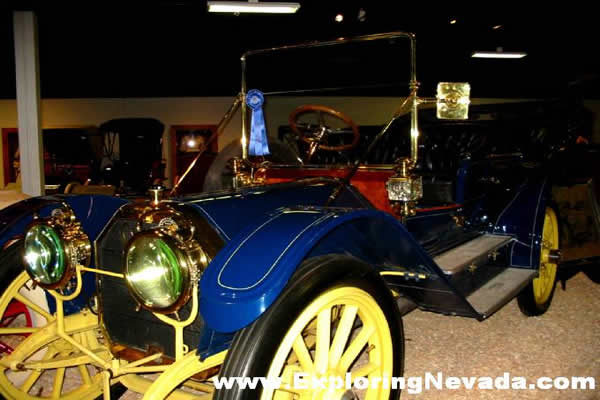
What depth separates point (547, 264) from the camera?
137 inches

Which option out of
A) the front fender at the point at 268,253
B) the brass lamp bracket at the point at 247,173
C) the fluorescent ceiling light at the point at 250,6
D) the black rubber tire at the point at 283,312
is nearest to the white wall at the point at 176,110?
the fluorescent ceiling light at the point at 250,6

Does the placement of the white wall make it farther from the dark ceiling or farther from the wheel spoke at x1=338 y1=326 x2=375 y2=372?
the wheel spoke at x1=338 y1=326 x2=375 y2=372

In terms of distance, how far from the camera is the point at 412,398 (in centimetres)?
228

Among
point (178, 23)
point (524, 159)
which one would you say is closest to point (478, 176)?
point (524, 159)

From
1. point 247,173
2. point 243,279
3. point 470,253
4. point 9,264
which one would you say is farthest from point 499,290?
point 9,264

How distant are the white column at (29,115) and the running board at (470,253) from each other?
357cm

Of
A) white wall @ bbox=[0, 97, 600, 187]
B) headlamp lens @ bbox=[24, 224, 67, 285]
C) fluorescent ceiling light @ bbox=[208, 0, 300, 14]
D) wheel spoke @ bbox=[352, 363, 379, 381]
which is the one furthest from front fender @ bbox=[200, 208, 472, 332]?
white wall @ bbox=[0, 97, 600, 187]

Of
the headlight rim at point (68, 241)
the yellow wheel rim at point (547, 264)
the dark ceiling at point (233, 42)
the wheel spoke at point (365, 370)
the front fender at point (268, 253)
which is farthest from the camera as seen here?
the dark ceiling at point (233, 42)

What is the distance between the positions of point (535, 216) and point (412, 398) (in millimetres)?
1541

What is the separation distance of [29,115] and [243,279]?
3.84 meters

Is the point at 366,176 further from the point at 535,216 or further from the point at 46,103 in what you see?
the point at 46,103

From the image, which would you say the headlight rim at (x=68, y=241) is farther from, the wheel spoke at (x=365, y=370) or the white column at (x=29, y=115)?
the white column at (x=29, y=115)

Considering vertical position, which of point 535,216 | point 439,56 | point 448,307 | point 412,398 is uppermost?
point 439,56

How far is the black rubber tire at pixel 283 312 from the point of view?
1300mm
